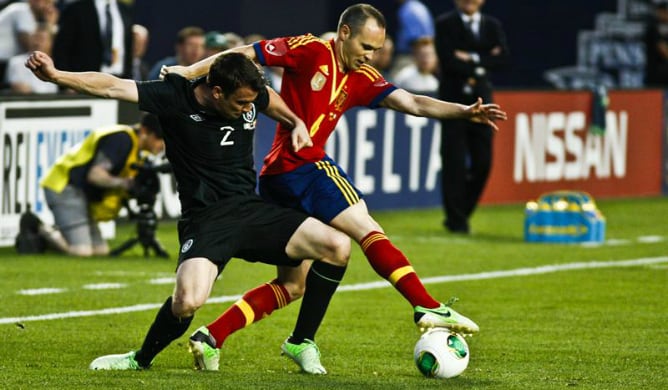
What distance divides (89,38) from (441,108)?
27.1 feet

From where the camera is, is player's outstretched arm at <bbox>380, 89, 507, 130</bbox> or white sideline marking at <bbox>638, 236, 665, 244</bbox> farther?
white sideline marking at <bbox>638, 236, 665, 244</bbox>

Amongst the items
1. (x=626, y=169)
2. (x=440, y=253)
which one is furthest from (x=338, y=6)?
(x=440, y=253)

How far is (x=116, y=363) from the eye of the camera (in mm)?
8375

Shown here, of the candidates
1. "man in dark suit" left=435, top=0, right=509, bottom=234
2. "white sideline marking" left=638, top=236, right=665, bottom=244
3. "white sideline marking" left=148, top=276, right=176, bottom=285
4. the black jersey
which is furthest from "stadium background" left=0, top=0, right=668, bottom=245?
the black jersey

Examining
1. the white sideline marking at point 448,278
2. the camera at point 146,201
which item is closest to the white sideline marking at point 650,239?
the white sideline marking at point 448,278

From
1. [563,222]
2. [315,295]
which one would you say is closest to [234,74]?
[315,295]

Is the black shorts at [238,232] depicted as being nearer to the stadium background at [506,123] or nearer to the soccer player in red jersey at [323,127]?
the soccer player in red jersey at [323,127]

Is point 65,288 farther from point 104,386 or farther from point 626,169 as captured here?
point 626,169

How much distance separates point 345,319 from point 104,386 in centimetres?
319

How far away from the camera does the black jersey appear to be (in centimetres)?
829

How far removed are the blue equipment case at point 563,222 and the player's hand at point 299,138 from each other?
297 inches

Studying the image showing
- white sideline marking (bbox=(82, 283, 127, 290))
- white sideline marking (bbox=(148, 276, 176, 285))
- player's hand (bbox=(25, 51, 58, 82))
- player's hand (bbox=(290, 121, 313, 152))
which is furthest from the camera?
white sideline marking (bbox=(148, 276, 176, 285))

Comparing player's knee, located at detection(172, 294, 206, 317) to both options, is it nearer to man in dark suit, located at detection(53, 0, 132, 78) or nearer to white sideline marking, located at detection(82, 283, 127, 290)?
white sideline marking, located at detection(82, 283, 127, 290)

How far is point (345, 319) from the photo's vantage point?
10734mm
